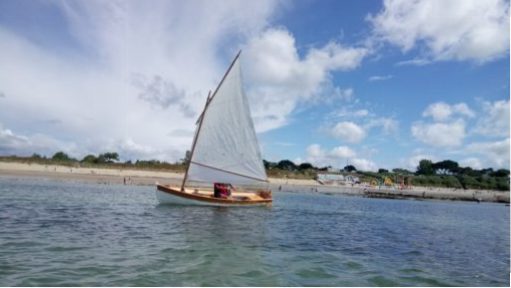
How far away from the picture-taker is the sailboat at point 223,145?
38.1 meters

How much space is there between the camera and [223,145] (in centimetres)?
3831

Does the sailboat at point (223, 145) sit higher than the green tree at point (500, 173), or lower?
lower

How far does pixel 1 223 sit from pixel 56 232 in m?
3.65

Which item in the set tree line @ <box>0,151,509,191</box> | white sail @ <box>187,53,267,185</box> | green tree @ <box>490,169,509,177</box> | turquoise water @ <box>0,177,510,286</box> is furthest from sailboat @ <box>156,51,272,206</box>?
green tree @ <box>490,169,509,177</box>

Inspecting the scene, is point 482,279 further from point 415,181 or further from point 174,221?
point 415,181

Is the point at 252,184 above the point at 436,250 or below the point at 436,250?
above

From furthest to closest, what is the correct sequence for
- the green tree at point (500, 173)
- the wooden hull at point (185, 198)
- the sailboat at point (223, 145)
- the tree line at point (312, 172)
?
the green tree at point (500, 173) → the tree line at point (312, 172) → the wooden hull at point (185, 198) → the sailboat at point (223, 145)

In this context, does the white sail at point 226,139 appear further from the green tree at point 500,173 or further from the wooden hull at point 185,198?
the green tree at point 500,173

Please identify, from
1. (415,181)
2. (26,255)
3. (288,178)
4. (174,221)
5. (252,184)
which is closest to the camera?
(26,255)

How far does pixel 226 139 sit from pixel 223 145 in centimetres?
59

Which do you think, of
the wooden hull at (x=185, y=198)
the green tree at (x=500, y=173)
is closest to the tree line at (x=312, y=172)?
the green tree at (x=500, y=173)

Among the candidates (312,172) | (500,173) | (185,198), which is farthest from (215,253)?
(500,173)

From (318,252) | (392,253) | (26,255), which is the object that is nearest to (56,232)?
(26,255)

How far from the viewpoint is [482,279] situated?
16719 millimetres
